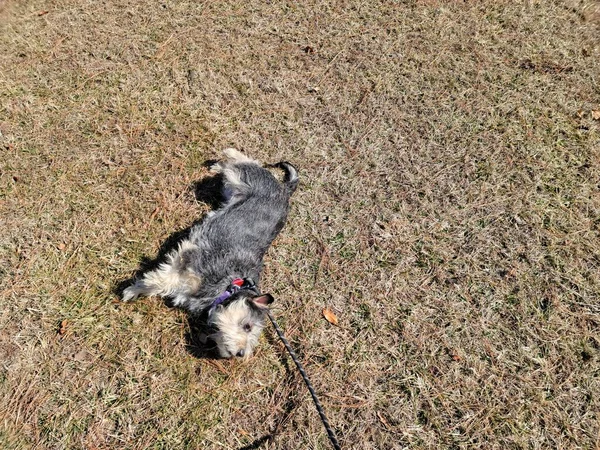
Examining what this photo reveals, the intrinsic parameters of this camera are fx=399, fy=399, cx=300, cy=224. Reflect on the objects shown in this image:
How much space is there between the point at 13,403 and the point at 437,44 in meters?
7.17

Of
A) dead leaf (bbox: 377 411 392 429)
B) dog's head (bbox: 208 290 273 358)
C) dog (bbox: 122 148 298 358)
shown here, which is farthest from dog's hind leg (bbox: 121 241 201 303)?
dead leaf (bbox: 377 411 392 429)

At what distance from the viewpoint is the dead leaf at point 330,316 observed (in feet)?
14.4

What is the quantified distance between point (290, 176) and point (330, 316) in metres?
1.77

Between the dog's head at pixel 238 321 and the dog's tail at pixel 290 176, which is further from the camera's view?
the dog's tail at pixel 290 176

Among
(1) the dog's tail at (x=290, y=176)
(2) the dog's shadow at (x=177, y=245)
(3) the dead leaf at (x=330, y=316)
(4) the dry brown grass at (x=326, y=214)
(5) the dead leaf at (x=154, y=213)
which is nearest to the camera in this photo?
(4) the dry brown grass at (x=326, y=214)

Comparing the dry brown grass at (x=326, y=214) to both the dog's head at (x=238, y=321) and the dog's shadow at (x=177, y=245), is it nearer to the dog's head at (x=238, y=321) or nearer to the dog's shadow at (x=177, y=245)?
the dog's shadow at (x=177, y=245)

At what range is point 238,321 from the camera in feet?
12.2

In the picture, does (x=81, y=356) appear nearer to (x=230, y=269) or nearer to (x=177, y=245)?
(x=177, y=245)

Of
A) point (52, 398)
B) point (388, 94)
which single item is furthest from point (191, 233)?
point (388, 94)

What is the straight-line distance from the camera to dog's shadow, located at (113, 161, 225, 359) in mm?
4082

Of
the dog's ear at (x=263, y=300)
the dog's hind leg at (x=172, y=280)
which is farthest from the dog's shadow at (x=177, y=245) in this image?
the dog's ear at (x=263, y=300)

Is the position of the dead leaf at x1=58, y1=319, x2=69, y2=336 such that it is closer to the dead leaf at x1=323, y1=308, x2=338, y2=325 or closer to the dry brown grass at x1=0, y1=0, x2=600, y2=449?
the dry brown grass at x1=0, y1=0, x2=600, y2=449

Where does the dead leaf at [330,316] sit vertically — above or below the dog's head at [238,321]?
below

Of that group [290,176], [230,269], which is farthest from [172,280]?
[290,176]
